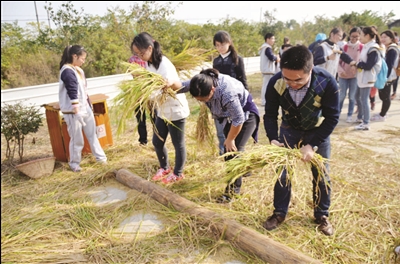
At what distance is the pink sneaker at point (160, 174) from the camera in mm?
3641

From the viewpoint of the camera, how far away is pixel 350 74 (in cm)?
549

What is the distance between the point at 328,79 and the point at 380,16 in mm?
17540

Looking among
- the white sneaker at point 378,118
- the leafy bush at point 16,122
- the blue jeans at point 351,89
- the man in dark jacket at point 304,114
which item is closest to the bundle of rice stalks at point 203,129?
the man in dark jacket at point 304,114

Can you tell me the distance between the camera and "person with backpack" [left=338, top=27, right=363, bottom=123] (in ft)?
18.1

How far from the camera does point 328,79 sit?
7.16 ft

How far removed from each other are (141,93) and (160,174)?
1.16m

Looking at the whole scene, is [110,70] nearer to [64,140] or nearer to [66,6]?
[66,6]

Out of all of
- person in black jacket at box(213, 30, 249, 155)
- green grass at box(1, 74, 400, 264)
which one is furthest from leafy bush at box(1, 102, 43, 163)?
person in black jacket at box(213, 30, 249, 155)

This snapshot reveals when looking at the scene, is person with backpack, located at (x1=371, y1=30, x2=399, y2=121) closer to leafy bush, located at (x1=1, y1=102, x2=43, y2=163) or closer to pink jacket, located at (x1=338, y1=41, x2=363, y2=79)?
pink jacket, located at (x1=338, y1=41, x2=363, y2=79)

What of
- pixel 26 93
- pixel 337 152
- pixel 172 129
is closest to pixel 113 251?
pixel 172 129

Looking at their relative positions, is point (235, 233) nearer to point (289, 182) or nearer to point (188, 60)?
point (289, 182)

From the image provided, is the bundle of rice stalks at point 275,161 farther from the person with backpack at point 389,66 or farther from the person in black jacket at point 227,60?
the person with backpack at point 389,66

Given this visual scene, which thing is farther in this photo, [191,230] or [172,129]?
[172,129]

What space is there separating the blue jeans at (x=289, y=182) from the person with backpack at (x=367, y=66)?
3189 millimetres
